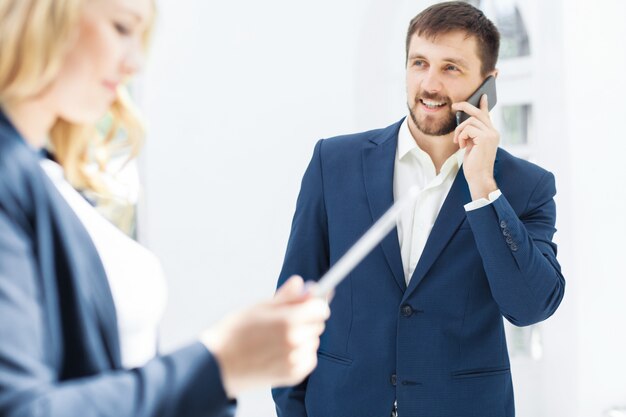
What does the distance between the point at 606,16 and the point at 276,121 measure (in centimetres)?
179

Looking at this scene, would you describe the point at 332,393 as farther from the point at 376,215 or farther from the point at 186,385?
the point at 186,385

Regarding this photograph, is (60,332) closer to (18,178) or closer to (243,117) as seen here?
(18,178)

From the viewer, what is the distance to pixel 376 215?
1720 millimetres

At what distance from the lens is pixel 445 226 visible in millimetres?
1687

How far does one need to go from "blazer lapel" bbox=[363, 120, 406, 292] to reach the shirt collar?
0.02 meters

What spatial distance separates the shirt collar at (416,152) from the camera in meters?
1.82

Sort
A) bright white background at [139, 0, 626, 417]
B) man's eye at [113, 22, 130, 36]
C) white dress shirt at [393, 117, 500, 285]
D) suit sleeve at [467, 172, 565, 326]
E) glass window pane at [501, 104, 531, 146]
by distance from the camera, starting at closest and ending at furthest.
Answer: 1. man's eye at [113, 22, 130, 36]
2. suit sleeve at [467, 172, 565, 326]
3. white dress shirt at [393, 117, 500, 285]
4. glass window pane at [501, 104, 531, 146]
5. bright white background at [139, 0, 626, 417]

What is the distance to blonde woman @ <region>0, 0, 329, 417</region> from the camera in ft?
2.10

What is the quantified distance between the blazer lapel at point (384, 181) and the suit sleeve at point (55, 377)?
3.22ft

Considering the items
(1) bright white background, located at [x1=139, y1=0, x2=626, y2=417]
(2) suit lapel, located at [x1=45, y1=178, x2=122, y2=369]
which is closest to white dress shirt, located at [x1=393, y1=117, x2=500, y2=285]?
(2) suit lapel, located at [x1=45, y1=178, x2=122, y2=369]

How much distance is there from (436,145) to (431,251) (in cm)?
34

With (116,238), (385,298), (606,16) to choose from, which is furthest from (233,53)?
(116,238)

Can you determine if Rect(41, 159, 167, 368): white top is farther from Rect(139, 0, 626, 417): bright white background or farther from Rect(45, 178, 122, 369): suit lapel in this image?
Rect(139, 0, 626, 417): bright white background

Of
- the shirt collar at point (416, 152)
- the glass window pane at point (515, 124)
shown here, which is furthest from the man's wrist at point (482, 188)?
the glass window pane at point (515, 124)
